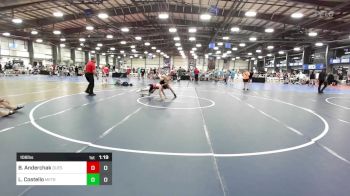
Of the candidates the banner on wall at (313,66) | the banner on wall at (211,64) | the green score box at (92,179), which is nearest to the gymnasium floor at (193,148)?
the green score box at (92,179)

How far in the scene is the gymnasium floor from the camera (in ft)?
10.7

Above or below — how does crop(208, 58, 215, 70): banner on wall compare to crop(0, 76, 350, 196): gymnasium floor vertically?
above

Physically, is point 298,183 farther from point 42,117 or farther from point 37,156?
point 42,117

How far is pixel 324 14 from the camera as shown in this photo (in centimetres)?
1878

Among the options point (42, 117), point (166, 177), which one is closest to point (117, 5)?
point (42, 117)

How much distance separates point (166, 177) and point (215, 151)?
141 centimetres

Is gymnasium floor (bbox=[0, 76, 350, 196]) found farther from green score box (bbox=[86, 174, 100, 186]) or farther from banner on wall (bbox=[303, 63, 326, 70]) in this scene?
banner on wall (bbox=[303, 63, 326, 70])
